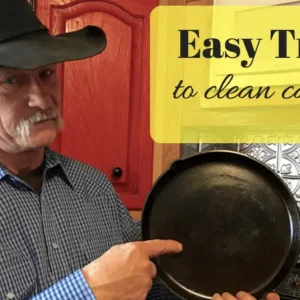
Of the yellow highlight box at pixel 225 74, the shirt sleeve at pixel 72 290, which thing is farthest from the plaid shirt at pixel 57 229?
the yellow highlight box at pixel 225 74

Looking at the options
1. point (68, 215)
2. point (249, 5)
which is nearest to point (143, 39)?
point (249, 5)

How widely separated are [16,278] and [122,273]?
20 centimetres

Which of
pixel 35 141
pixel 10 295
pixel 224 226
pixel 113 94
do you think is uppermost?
pixel 113 94

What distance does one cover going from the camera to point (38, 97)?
0.98 metres

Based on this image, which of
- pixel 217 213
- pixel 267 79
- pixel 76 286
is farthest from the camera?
pixel 267 79

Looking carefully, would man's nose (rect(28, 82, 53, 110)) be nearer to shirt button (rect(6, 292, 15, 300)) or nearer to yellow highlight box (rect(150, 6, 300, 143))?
shirt button (rect(6, 292, 15, 300))

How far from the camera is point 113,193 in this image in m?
1.17

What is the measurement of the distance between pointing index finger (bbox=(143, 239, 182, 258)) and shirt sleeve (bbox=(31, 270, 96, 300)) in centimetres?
12

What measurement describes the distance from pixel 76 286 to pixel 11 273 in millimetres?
144

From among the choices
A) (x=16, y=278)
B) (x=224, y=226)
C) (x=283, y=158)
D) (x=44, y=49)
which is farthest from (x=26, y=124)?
(x=283, y=158)

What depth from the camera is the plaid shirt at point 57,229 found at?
0.91 m

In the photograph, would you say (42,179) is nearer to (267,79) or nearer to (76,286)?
(76,286)

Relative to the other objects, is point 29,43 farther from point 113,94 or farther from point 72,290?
point 113,94

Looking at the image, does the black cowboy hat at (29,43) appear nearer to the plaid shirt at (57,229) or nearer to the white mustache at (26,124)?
the white mustache at (26,124)
